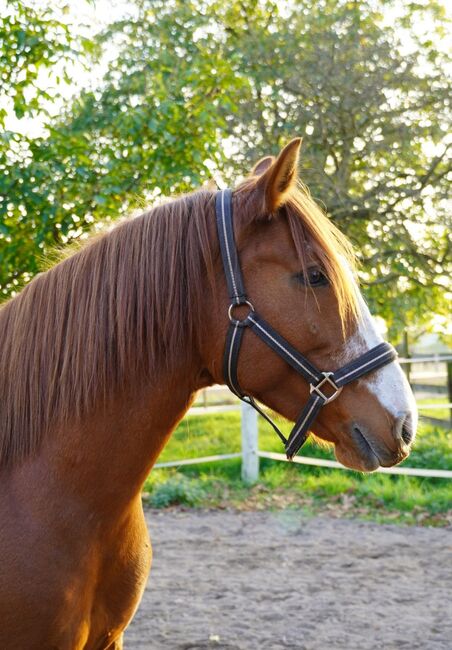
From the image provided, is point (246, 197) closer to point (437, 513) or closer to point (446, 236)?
point (437, 513)

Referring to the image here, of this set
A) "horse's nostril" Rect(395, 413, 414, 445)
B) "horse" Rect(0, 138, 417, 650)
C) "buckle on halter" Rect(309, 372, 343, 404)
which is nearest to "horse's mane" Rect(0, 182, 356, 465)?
"horse" Rect(0, 138, 417, 650)

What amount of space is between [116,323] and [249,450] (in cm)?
670

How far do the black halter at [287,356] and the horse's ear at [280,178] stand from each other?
136 mm

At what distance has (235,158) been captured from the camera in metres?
9.47

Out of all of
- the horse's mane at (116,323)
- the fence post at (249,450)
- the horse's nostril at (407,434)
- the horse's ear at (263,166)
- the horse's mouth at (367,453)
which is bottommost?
the fence post at (249,450)

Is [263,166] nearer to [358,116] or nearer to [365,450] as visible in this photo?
A: [365,450]

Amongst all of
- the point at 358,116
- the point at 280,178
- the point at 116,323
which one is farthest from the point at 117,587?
the point at 358,116

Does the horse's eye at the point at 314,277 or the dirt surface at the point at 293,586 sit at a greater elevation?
the horse's eye at the point at 314,277

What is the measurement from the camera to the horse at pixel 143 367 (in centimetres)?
201

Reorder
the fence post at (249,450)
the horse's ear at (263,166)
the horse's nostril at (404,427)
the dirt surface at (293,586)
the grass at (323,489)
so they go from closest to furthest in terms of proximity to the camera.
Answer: the horse's nostril at (404,427) < the horse's ear at (263,166) < the dirt surface at (293,586) < the grass at (323,489) < the fence post at (249,450)

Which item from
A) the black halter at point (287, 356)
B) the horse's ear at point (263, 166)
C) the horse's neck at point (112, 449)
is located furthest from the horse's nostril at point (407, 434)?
the horse's ear at point (263, 166)

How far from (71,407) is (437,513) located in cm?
565

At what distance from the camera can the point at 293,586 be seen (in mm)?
5082

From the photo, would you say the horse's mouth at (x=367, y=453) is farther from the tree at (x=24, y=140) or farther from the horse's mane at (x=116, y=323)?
the tree at (x=24, y=140)
